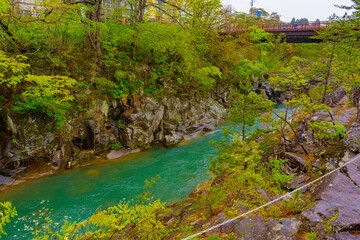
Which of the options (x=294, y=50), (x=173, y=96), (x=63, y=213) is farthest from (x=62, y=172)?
(x=294, y=50)

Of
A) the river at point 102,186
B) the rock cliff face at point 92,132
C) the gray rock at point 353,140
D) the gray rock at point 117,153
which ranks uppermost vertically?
the gray rock at point 353,140

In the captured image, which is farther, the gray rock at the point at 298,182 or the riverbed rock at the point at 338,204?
the gray rock at the point at 298,182

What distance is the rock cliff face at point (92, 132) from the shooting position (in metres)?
9.19

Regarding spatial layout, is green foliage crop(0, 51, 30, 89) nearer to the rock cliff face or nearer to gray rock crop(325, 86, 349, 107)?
the rock cliff face

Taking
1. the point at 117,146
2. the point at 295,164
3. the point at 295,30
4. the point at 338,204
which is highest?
the point at 295,30

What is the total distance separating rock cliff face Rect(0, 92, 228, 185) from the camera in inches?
362

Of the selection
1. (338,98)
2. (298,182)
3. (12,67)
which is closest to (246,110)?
(298,182)

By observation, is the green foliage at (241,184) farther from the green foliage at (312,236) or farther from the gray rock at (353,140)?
the gray rock at (353,140)

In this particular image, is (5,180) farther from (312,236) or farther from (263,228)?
(312,236)

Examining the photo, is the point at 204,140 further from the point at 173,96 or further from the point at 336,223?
the point at 336,223

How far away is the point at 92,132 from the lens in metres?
11.1

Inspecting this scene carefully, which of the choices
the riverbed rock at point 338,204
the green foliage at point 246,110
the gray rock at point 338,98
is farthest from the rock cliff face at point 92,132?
the riverbed rock at point 338,204

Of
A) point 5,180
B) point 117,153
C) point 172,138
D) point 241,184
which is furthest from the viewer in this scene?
point 172,138

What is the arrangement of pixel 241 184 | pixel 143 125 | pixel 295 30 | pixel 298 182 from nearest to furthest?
1. pixel 241 184
2. pixel 298 182
3. pixel 143 125
4. pixel 295 30
